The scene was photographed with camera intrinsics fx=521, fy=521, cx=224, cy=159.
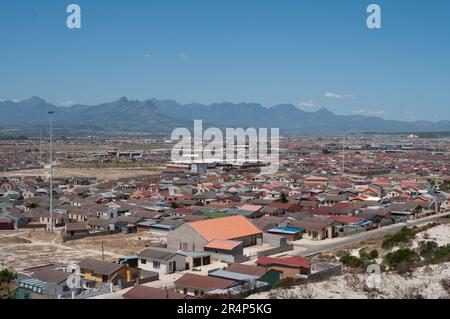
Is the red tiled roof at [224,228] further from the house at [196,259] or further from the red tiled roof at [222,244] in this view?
the house at [196,259]

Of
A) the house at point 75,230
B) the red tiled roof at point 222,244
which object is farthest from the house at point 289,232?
the house at point 75,230

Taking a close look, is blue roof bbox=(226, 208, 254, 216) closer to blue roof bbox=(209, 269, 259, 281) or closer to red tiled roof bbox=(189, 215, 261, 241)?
red tiled roof bbox=(189, 215, 261, 241)

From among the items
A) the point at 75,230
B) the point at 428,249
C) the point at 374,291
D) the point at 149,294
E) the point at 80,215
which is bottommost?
the point at 80,215

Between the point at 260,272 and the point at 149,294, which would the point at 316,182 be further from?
the point at 149,294

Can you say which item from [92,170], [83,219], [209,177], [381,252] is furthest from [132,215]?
[92,170]

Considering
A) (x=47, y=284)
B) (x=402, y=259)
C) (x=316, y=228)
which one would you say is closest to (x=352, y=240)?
(x=316, y=228)
